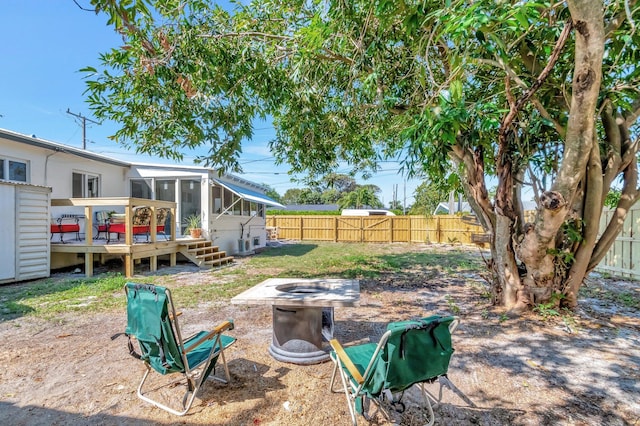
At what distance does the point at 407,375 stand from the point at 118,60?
4.60 meters

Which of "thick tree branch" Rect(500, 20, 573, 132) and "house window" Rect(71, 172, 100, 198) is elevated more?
"thick tree branch" Rect(500, 20, 573, 132)

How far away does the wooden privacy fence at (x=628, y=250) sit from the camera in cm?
736

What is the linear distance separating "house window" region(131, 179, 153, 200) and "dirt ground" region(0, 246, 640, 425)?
8088mm

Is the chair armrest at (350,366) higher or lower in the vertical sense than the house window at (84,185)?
lower

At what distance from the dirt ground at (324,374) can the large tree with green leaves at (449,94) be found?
1.10 meters

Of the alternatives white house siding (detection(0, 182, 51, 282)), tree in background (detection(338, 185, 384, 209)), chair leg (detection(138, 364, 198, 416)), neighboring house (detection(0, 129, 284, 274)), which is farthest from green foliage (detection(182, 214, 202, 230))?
tree in background (detection(338, 185, 384, 209))

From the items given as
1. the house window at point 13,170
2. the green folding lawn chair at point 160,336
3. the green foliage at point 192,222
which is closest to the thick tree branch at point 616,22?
the green folding lawn chair at point 160,336

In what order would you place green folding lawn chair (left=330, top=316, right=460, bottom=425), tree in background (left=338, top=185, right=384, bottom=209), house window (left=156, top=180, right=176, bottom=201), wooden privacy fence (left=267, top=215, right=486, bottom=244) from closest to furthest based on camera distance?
1. green folding lawn chair (left=330, top=316, right=460, bottom=425)
2. house window (left=156, top=180, right=176, bottom=201)
3. wooden privacy fence (left=267, top=215, right=486, bottom=244)
4. tree in background (left=338, top=185, right=384, bottom=209)

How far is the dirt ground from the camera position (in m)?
2.56

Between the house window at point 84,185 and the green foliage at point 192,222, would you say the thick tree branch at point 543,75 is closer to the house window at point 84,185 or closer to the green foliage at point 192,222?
the green foliage at point 192,222

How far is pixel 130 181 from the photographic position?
1223 centimetres

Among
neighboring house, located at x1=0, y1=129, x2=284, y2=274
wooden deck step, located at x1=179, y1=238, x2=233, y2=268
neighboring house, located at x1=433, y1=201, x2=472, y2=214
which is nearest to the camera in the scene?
neighboring house, located at x1=0, y1=129, x2=284, y2=274

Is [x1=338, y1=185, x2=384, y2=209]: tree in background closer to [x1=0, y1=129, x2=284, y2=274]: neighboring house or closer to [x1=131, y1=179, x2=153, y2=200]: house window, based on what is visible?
[x1=0, y1=129, x2=284, y2=274]: neighboring house

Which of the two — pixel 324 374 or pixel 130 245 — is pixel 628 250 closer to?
pixel 324 374
